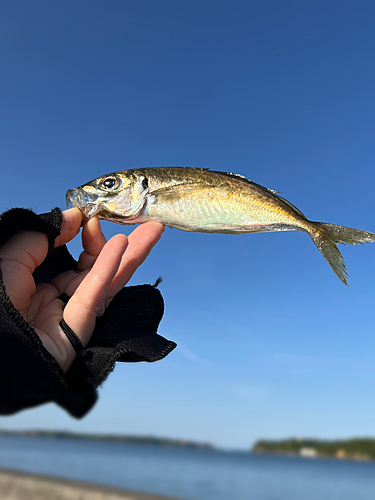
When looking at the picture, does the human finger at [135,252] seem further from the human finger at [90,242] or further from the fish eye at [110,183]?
the fish eye at [110,183]

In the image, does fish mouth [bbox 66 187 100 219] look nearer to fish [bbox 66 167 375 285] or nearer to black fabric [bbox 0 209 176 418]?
fish [bbox 66 167 375 285]

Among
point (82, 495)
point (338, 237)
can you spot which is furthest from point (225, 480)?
point (338, 237)

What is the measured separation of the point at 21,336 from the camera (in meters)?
1.32

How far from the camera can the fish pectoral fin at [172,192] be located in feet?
6.30

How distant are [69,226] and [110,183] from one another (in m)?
0.45

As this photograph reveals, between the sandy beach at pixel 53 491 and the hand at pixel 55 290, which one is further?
the sandy beach at pixel 53 491

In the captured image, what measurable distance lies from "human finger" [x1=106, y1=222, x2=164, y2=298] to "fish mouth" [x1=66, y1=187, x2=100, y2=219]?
262 mm

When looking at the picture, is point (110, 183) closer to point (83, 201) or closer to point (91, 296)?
point (83, 201)

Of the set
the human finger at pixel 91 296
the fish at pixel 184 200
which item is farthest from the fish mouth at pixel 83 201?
the human finger at pixel 91 296

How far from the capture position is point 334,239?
2291 mm

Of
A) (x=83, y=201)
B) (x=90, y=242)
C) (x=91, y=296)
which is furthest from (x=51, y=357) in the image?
(x=83, y=201)

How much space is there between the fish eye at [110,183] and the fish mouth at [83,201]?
9 centimetres

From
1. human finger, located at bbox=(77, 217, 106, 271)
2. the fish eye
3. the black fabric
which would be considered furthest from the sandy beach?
the fish eye

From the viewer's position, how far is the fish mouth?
6.20 feet
